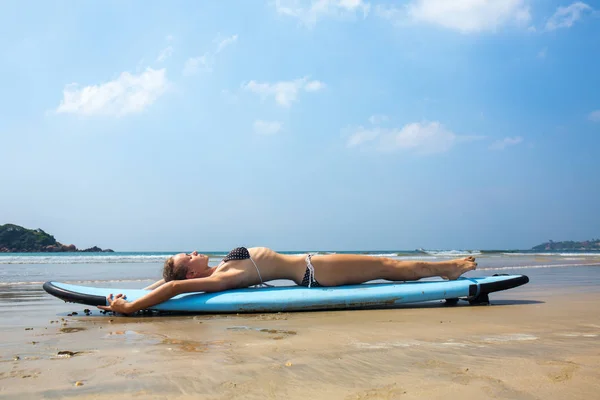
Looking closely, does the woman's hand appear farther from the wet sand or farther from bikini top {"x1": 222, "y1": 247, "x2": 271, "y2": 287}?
bikini top {"x1": 222, "y1": 247, "x2": 271, "y2": 287}

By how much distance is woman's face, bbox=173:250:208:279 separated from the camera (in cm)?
464

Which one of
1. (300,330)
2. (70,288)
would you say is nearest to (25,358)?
(300,330)

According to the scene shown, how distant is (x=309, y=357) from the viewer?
244cm

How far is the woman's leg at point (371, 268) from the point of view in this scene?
4.91 m

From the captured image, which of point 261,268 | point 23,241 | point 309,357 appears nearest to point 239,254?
point 261,268

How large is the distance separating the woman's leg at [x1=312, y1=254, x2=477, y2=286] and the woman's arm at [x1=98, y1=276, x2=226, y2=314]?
122cm

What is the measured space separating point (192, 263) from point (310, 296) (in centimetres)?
127

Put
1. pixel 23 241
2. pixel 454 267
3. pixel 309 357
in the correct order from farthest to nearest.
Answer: pixel 23 241 < pixel 454 267 < pixel 309 357

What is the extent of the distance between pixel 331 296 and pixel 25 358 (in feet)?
9.23

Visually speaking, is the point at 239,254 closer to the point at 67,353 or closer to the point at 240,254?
the point at 240,254

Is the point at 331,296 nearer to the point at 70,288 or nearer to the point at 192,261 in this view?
the point at 192,261

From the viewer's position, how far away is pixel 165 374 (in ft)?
6.89

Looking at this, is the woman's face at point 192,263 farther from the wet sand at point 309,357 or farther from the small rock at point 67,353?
the small rock at point 67,353

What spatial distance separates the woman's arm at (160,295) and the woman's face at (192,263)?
177 millimetres
